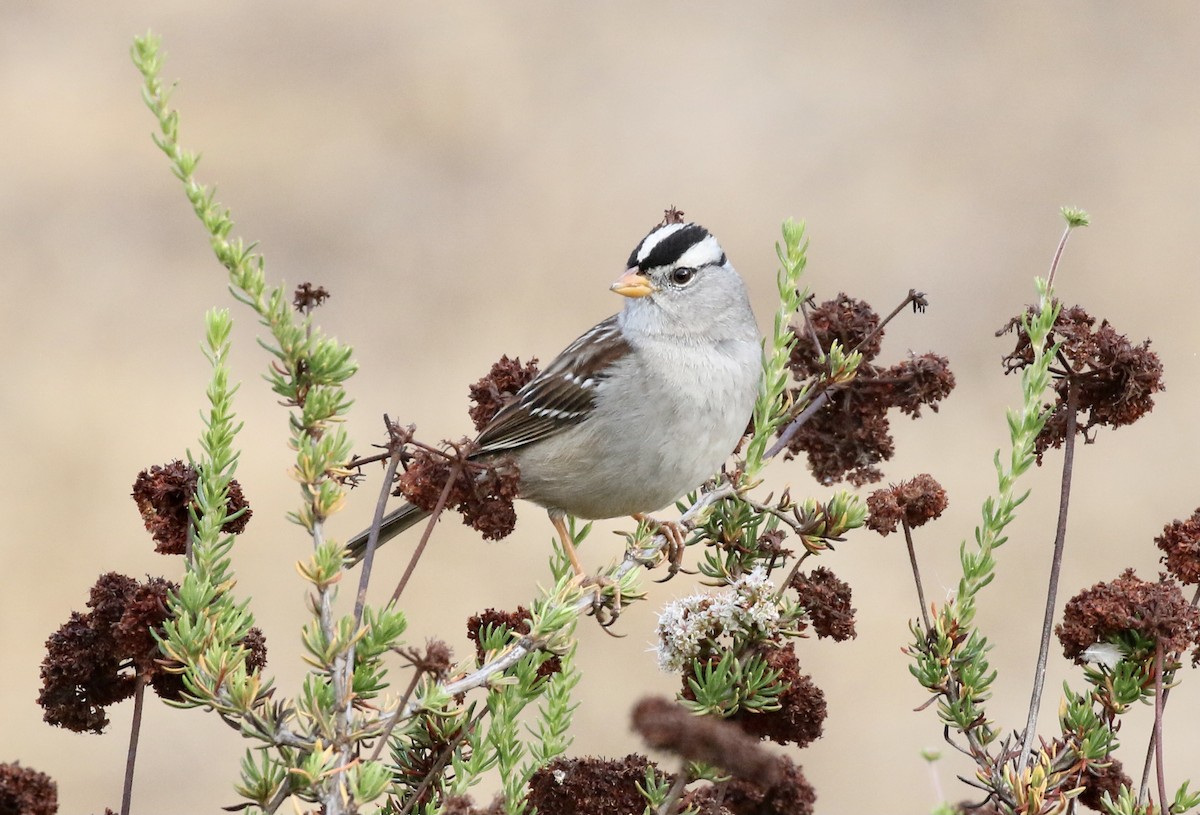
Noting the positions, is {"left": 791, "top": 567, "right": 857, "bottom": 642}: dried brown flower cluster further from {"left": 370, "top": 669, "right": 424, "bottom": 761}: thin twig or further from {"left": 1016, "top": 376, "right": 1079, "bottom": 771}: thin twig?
{"left": 370, "top": 669, "right": 424, "bottom": 761}: thin twig

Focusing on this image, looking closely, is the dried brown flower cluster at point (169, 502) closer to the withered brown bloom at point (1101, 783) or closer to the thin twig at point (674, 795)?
the thin twig at point (674, 795)

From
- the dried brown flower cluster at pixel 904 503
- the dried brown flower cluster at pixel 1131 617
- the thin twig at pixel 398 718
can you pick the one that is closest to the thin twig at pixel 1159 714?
the dried brown flower cluster at pixel 1131 617

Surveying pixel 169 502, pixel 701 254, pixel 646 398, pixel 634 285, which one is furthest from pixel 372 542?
pixel 701 254

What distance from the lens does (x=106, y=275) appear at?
888 centimetres

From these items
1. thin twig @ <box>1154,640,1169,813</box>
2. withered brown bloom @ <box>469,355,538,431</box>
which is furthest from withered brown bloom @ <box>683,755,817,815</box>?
withered brown bloom @ <box>469,355,538,431</box>

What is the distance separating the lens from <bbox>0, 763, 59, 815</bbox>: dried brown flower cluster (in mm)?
1442

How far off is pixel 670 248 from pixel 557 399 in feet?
1.69

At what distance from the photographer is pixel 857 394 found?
236cm

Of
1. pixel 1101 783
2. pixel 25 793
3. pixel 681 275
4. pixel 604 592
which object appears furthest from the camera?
pixel 681 275

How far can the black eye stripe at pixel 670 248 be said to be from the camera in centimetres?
389

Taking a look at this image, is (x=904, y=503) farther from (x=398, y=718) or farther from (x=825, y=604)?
(x=398, y=718)

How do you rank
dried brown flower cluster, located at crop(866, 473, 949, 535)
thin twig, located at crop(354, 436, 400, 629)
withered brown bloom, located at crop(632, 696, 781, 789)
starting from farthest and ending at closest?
dried brown flower cluster, located at crop(866, 473, 949, 535) < thin twig, located at crop(354, 436, 400, 629) < withered brown bloom, located at crop(632, 696, 781, 789)

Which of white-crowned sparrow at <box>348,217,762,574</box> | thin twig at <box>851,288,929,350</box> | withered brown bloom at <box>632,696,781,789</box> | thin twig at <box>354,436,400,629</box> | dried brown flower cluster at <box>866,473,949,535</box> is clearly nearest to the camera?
withered brown bloom at <box>632,696,781,789</box>

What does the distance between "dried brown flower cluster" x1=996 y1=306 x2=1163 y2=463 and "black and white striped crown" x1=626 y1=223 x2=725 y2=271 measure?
6.08 feet
